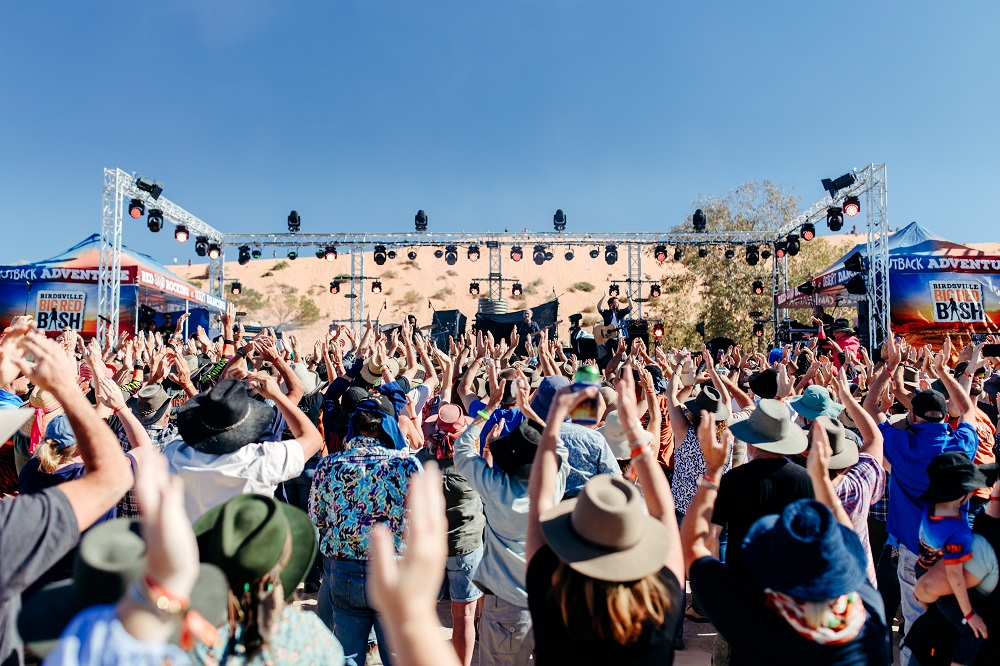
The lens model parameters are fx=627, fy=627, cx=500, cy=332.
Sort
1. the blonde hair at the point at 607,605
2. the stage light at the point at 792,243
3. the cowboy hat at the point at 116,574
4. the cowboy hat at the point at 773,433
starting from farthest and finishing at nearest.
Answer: the stage light at the point at 792,243 < the cowboy hat at the point at 773,433 < the blonde hair at the point at 607,605 < the cowboy hat at the point at 116,574

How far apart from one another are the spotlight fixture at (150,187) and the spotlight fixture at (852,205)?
16.8m

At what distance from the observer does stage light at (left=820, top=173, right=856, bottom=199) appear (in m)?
14.9

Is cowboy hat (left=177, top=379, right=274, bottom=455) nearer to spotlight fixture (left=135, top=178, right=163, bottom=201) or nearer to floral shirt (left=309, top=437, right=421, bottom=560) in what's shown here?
floral shirt (left=309, top=437, right=421, bottom=560)

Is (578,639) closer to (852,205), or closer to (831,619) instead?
(831,619)

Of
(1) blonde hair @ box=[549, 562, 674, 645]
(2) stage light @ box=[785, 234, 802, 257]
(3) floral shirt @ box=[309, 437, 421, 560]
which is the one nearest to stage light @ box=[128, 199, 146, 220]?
(3) floral shirt @ box=[309, 437, 421, 560]

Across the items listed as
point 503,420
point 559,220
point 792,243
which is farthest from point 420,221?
point 503,420

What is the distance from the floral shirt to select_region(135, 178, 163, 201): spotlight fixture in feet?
49.4

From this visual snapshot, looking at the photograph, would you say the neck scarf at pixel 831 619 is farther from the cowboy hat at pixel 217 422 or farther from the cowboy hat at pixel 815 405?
the cowboy hat at pixel 815 405

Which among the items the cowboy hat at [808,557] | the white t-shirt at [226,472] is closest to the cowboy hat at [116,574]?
the white t-shirt at [226,472]

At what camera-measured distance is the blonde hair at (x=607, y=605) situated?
5.27 feet

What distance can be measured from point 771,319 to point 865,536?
2267cm

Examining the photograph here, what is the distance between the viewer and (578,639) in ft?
5.38

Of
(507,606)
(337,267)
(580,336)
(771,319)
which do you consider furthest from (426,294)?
(507,606)

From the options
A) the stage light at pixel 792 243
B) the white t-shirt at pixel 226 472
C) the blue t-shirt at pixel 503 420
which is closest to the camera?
the white t-shirt at pixel 226 472
